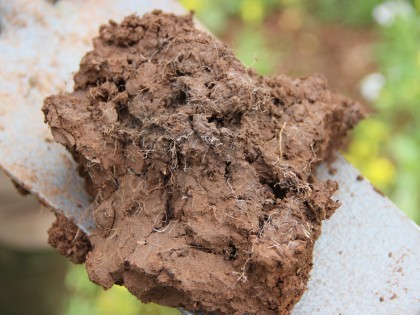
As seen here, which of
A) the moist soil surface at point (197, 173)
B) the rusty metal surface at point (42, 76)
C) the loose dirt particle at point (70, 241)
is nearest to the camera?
the moist soil surface at point (197, 173)

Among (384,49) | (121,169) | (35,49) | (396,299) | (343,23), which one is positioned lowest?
(121,169)

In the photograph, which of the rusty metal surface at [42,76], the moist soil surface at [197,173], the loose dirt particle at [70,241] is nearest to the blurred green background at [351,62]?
the rusty metal surface at [42,76]

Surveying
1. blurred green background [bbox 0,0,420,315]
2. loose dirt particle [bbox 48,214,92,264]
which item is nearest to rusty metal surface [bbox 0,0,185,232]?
loose dirt particle [bbox 48,214,92,264]

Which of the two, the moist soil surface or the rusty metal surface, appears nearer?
the moist soil surface

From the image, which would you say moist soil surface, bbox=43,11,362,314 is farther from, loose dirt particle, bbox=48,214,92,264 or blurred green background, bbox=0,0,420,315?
blurred green background, bbox=0,0,420,315

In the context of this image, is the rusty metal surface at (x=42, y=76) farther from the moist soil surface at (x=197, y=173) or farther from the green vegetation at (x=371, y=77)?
the green vegetation at (x=371, y=77)

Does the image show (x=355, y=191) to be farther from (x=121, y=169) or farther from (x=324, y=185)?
(x=121, y=169)

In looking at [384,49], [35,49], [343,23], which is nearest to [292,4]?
[343,23]

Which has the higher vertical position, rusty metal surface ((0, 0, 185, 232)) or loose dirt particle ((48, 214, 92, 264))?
rusty metal surface ((0, 0, 185, 232))
